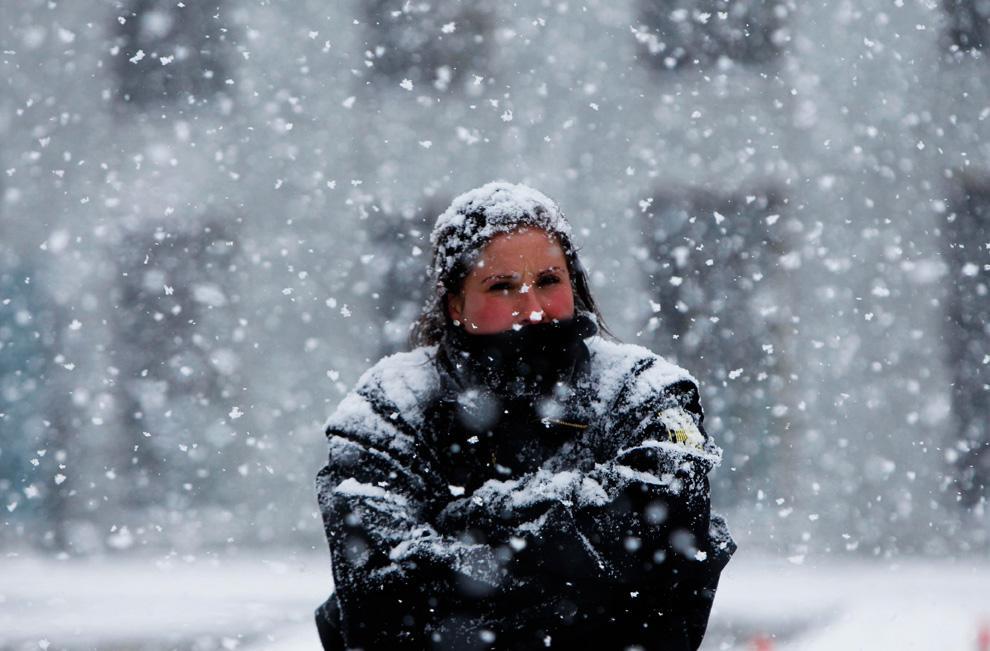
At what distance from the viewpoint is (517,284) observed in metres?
2.01

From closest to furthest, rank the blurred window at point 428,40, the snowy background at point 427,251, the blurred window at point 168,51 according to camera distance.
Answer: the snowy background at point 427,251 < the blurred window at point 428,40 < the blurred window at point 168,51

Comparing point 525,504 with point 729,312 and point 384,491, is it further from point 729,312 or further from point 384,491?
point 729,312

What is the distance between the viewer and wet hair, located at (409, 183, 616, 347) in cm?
206

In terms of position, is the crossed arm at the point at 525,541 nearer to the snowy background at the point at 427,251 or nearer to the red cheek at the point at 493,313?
the red cheek at the point at 493,313

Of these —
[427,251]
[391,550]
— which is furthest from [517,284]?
[427,251]

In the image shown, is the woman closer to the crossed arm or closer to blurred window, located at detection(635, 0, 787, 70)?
the crossed arm

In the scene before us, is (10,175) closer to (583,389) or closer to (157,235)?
(157,235)

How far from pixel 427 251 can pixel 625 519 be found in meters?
8.53

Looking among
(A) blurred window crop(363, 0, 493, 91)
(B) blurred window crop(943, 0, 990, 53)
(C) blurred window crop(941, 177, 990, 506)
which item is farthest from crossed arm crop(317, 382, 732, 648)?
(B) blurred window crop(943, 0, 990, 53)

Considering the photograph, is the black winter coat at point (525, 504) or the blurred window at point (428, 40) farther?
the blurred window at point (428, 40)

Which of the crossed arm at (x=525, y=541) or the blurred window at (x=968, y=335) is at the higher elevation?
the blurred window at (x=968, y=335)

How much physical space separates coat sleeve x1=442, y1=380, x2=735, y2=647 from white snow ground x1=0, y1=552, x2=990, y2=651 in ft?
16.5

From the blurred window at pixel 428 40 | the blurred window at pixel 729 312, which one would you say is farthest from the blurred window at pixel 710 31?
the blurred window at pixel 428 40

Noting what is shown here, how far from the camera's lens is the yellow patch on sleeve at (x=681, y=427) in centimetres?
190
